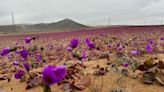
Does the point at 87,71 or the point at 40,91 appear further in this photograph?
the point at 87,71

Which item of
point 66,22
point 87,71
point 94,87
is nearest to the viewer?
point 94,87

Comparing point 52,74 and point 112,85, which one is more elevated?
point 52,74

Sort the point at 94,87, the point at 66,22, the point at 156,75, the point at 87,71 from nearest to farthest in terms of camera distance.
Result: the point at 94,87
the point at 156,75
the point at 87,71
the point at 66,22

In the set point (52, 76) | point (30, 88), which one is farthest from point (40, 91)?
point (52, 76)

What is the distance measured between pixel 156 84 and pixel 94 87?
33.0 inches

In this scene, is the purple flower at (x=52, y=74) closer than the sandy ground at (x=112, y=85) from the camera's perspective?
Yes

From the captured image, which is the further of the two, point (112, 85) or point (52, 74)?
point (112, 85)

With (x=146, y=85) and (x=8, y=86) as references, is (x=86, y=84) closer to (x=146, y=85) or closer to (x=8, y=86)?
(x=146, y=85)

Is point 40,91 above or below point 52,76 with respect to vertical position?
below

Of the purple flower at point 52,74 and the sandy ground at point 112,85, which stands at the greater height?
the purple flower at point 52,74

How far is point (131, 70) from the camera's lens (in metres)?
4.66

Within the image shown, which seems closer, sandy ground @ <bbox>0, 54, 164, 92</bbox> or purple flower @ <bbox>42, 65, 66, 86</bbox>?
purple flower @ <bbox>42, 65, 66, 86</bbox>

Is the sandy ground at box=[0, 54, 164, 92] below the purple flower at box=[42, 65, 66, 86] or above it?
below

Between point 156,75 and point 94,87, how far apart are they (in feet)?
2.88
